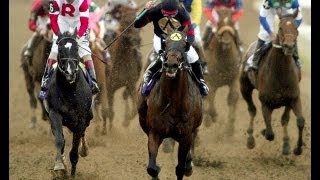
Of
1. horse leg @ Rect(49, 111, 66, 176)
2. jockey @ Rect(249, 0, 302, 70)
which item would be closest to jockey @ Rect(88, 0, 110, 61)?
jockey @ Rect(249, 0, 302, 70)

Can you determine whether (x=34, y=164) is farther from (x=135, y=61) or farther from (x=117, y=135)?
(x=135, y=61)

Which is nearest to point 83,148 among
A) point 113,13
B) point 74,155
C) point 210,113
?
point 74,155

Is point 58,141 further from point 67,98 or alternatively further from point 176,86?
point 176,86

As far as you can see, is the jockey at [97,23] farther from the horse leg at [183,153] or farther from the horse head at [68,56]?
the horse leg at [183,153]

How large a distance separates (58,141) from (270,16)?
4.59m

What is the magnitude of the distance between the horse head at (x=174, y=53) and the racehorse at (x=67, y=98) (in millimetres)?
1359

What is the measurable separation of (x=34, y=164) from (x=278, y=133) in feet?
17.3

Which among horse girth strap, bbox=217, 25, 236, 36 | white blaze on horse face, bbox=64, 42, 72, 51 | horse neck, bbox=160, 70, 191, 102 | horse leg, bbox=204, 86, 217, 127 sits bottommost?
horse leg, bbox=204, 86, 217, 127

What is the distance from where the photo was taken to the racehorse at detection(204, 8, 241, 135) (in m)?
14.5

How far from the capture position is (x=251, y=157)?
12.4 m

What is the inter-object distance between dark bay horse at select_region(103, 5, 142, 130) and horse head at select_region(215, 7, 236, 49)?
62.6 inches

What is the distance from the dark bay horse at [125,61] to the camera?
45.0ft

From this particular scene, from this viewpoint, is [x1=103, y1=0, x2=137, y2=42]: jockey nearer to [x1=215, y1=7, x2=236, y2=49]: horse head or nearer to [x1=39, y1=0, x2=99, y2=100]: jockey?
[x1=215, y1=7, x2=236, y2=49]: horse head

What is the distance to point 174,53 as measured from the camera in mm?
8258
